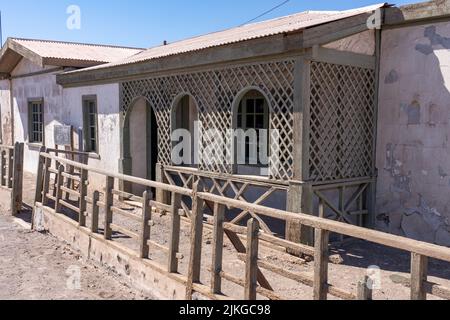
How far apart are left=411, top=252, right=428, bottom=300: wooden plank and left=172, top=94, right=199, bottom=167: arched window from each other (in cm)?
556

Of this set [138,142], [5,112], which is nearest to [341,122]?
[138,142]

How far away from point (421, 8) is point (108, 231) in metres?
4.89

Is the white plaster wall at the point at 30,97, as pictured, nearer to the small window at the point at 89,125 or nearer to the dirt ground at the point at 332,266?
the small window at the point at 89,125

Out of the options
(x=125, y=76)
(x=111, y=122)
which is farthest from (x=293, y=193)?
(x=111, y=122)

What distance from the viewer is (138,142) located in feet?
32.1

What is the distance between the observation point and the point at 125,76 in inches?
362

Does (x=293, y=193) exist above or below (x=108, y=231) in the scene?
above

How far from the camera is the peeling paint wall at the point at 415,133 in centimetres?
609

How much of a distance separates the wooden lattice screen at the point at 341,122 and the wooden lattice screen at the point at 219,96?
0.35 m

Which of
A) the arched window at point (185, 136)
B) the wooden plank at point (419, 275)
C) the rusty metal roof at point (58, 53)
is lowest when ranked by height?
the wooden plank at point (419, 275)

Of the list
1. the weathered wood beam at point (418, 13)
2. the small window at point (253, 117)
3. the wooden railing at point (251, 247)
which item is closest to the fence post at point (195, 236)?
the wooden railing at point (251, 247)

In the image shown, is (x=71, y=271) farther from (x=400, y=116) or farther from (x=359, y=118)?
(x=400, y=116)

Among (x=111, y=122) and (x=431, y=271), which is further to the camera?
(x=111, y=122)

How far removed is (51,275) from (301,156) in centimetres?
333
